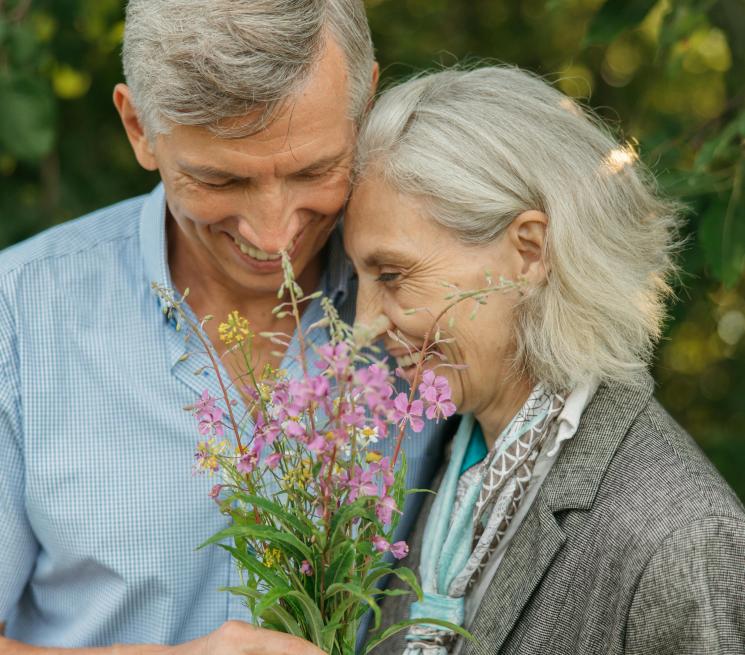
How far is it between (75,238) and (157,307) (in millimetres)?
271

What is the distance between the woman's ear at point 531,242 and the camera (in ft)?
6.75

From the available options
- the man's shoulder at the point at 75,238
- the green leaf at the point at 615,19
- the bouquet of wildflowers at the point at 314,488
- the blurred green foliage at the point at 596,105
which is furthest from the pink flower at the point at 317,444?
the green leaf at the point at 615,19

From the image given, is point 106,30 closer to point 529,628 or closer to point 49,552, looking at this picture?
point 49,552

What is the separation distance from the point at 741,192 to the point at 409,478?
106 cm

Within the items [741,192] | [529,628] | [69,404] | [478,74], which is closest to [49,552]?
[69,404]

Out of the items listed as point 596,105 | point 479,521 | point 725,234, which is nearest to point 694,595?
point 479,521

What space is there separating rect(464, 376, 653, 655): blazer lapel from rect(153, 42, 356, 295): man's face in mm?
709

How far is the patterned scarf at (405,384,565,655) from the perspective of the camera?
207cm

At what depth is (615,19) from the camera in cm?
253

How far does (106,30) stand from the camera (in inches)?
140

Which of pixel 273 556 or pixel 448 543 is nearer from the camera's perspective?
pixel 273 556

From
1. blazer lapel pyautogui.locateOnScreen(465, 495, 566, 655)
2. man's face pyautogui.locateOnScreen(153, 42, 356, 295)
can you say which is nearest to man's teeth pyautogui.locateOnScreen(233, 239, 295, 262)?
man's face pyautogui.locateOnScreen(153, 42, 356, 295)

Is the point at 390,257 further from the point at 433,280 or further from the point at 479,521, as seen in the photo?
the point at 479,521

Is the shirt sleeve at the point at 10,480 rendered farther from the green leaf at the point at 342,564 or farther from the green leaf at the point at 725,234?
the green leaf at the point at 725,234
